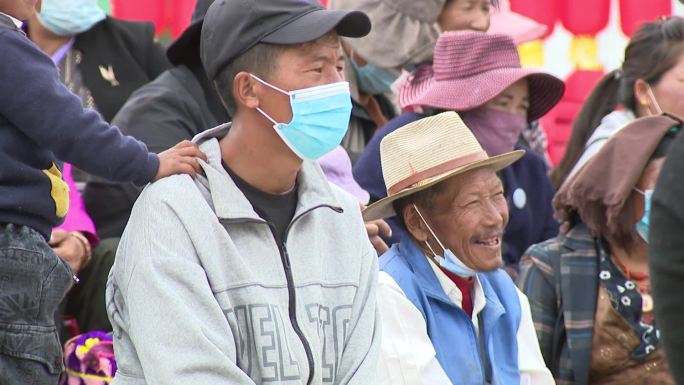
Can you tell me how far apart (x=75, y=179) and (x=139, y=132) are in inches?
25.5

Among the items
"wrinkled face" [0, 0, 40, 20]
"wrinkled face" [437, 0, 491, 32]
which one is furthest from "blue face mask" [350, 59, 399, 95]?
"wrinkled face" [0, 0, 40, 20]

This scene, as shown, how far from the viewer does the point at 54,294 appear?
3348 millimetres

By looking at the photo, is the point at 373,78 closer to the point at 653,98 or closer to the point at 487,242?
the point at 653,98

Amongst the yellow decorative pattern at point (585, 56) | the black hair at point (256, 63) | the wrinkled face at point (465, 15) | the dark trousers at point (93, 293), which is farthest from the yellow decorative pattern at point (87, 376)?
the yellow decorative pattern at point (585, 56)

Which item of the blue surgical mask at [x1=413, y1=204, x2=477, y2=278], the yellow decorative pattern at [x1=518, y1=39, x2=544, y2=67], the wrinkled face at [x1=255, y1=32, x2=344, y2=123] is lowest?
the yellow decorative pattern at [x1=518, y1=39, x2=544, y2=67]

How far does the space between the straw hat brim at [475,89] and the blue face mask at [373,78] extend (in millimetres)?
324

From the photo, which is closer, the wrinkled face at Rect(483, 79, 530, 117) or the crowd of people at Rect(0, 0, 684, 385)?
the crowd of people at Rect(0, 0, 684, 385)

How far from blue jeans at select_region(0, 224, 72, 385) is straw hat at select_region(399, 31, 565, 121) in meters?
2.23

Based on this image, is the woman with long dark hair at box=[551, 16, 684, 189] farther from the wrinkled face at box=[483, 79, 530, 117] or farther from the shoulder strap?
the shoulder strap

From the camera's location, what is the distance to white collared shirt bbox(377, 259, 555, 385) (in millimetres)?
3791

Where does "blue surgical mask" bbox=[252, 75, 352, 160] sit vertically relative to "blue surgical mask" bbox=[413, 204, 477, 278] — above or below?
above

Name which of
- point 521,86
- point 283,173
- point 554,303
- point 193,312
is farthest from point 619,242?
point 193,312

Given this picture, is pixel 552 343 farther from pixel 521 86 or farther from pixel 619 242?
pixel 521 86

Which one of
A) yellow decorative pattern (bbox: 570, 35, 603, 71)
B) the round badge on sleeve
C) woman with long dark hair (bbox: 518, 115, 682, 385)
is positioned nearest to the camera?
woman with long dark hair (bbox: 518, 115, 682, 385)
